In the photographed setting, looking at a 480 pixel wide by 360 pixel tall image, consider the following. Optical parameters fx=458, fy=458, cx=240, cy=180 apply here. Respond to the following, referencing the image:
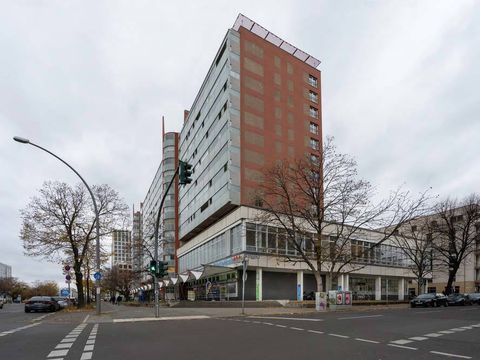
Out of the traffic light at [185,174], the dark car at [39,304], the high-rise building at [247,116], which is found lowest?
the dark car at [39,304]

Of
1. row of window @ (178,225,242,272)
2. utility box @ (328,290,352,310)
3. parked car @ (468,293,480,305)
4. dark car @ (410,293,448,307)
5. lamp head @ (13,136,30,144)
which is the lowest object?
parked car @ (468,293,480,305)

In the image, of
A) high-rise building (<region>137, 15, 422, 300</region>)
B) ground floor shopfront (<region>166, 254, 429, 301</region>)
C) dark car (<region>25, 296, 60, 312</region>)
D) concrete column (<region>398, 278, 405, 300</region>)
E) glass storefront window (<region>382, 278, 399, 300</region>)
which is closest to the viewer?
dark car (<region>25, 296, 60, 312</region>)

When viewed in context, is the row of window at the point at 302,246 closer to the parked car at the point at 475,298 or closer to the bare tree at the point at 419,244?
the bare tree at the point at 419,244

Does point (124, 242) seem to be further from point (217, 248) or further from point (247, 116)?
point (247, 116)

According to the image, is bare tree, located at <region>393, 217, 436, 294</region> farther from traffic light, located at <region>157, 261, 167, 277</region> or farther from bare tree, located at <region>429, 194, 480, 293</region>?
traffic light, located at <region>157, 261, 167, 277</region>

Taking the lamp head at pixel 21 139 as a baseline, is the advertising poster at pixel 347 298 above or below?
below

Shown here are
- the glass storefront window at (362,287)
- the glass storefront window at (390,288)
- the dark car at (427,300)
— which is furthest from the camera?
the glass storefront window at (390,288)

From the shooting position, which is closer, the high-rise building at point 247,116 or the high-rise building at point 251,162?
the high-rise building at point 251,162

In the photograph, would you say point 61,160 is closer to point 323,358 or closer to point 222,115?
point 323,358

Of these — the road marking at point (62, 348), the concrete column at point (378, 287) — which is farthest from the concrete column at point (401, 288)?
the road marking at point (62, 348)

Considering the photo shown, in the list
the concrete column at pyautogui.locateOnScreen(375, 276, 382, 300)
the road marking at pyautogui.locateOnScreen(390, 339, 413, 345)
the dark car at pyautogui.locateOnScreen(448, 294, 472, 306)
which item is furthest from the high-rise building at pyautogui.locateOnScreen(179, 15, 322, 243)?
the road marking at pyautogui.locateOnScreen(390, 339, 413, 345)

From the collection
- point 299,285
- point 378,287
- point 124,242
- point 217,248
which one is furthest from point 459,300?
Answer: point 124,242

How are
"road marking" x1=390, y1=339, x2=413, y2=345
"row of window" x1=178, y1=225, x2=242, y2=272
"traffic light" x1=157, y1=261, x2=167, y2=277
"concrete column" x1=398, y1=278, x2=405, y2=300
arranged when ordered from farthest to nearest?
"concrete column" x1=398, y1=278, x2=405, y2=300, "row of window" x1=178, y1=225, x2=242, y2=272, "traffic light" x1=157, y1=261, x2=167, y2=277, "road marking" x1=390, y1=339, x2=413, y2=345

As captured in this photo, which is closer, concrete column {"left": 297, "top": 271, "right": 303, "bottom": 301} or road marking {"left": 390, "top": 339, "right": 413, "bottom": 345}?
road marking {"left": 390, "top": 339, "right": 413, "bottom": 345}
